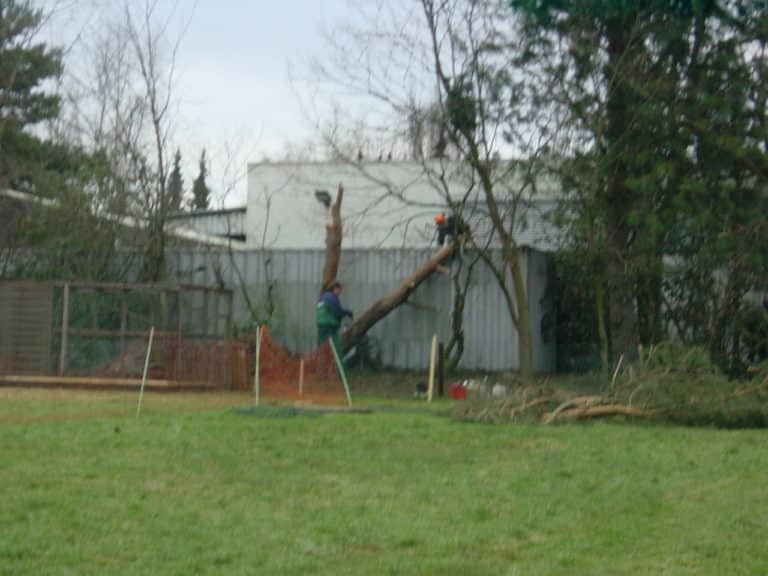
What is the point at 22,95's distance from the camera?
30.5 meters

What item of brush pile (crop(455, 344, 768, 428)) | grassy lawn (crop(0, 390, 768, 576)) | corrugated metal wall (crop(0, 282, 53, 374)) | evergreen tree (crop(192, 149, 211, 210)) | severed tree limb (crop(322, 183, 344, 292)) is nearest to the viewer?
grassy lawn (crop(0, 390, 768, 576))

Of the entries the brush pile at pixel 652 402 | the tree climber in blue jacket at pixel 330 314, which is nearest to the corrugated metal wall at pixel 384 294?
the tree climber in blue jacket at pixel 330 314

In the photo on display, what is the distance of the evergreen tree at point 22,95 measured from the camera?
2582 cm

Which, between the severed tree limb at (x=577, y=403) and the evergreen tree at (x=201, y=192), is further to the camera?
the evergreen tree at (x=201, y=192)

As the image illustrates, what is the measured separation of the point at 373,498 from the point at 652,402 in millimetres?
6399

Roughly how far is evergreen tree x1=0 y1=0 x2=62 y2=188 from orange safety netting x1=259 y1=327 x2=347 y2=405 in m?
10.2

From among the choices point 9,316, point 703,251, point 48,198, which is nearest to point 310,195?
point 48,198

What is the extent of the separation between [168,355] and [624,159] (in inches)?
316

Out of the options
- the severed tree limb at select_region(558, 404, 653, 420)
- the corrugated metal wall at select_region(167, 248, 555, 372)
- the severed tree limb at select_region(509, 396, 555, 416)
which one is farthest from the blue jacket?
the severed tree limb at select_region(558, 404, 653, 420)

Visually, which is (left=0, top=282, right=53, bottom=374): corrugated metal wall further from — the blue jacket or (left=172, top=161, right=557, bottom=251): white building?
(left=172, top=161, right=557, bottom=251): white building

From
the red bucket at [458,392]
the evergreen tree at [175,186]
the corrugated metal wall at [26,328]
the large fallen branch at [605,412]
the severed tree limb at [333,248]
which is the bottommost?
the large fallen branch at [605,412]

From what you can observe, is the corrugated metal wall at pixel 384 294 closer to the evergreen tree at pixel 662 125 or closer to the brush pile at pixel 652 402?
the evergreen tree at pixel 662 125

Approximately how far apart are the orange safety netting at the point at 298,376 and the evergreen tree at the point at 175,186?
777 centimetres

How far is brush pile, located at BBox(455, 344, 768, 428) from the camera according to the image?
48.1 ft
